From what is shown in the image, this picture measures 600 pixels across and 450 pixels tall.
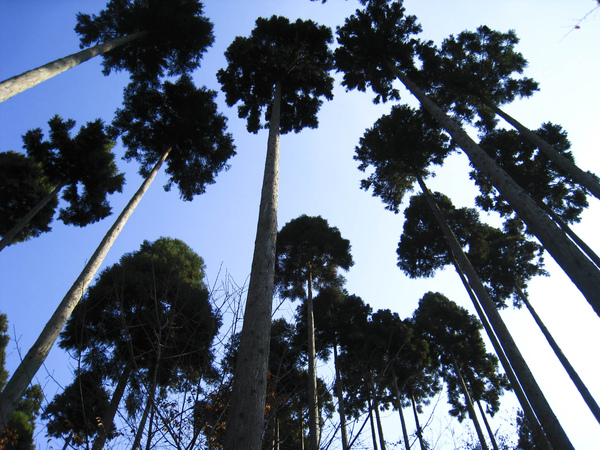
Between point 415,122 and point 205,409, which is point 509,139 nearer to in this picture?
point 415,122

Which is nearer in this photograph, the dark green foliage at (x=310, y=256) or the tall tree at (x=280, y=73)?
the tall tree at (x=280, y=73)

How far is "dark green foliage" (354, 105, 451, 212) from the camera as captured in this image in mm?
13391

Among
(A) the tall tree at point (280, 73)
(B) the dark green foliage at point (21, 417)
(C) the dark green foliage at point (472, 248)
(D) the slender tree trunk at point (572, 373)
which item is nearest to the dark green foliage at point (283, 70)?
(A) the tall tree at point (280, 73)

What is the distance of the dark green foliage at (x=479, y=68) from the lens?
11680mm

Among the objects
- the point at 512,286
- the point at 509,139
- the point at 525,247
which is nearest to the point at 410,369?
the point at 512,286

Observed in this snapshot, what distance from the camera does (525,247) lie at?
53.6ft

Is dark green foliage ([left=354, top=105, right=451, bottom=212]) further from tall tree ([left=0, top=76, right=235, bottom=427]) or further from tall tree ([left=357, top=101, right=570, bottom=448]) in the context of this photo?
tall tree ([left=0, top=76, right=235, bottom=427])

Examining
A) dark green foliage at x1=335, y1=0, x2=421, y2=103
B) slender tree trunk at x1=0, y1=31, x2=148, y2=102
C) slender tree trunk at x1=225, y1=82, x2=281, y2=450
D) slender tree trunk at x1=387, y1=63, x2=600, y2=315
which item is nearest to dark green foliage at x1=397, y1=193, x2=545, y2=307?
Result: dark green foliage at x1=335, y1=0, x2=421, y2=103

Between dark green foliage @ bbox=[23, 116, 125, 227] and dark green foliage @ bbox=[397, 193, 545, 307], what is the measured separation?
577 inches

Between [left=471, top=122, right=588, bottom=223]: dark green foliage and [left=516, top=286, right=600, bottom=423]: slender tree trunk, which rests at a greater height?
[left=471, top=122, right=588, bottom=223]: dark green foliage

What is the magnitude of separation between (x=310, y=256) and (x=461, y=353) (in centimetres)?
1065

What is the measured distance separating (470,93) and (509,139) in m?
2.74

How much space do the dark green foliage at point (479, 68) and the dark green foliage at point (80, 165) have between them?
13814 millimetres

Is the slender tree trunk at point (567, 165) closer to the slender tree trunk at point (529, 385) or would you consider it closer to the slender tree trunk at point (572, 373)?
the slender tree trunk at point (529, 385)
